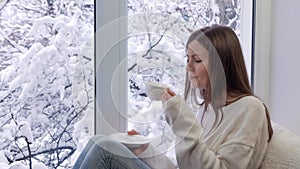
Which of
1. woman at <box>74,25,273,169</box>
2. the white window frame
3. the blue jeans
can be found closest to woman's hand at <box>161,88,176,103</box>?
woman at <box>74,25,273,169</box>

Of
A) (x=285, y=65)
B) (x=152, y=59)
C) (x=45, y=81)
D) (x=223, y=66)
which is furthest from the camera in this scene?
(x=285, y=65)

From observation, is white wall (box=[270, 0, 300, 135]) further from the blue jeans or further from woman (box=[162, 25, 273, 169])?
the blue jeans

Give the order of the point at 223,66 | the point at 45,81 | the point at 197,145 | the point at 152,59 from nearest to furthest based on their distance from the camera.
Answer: the point at 197,145, the point at 223,66, the point at 152,59, the point at 45,81

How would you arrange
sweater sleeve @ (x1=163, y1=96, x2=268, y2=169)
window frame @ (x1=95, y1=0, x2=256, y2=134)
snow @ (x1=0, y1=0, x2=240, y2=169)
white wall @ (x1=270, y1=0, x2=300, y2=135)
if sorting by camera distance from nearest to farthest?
sweater sleeve @ (x1=163, y1=96, x2=268, y2=169) < snow @ (x1=0, y1=0, x2=240, y2=169) < window frame @ (x1=95, y1=0, x2=256, y2=134) < white wall @ (x1=270, y1=0, x2=300, y2=135)

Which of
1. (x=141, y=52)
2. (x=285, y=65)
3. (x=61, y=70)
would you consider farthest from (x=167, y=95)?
(x=285, y=65)

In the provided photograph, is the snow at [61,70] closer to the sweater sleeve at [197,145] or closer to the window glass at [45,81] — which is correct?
the window glass at [45,81]

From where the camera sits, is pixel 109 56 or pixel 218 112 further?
pixel 109 56

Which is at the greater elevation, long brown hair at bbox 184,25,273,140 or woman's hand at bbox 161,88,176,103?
long brown hair at bbox 184,25,273,140

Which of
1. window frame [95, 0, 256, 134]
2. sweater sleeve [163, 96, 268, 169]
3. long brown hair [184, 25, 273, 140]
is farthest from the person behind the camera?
window frame [95, 0, 256, 134]

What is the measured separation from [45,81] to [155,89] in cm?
58

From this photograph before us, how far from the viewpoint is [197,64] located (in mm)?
1633

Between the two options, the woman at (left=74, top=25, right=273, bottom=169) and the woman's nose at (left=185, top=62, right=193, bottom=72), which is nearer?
the woman at (left=74, top=25, right=273, bottom=169)

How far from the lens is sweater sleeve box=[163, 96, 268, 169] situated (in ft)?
4.86

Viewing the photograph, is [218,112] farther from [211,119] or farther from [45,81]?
[45,81]
